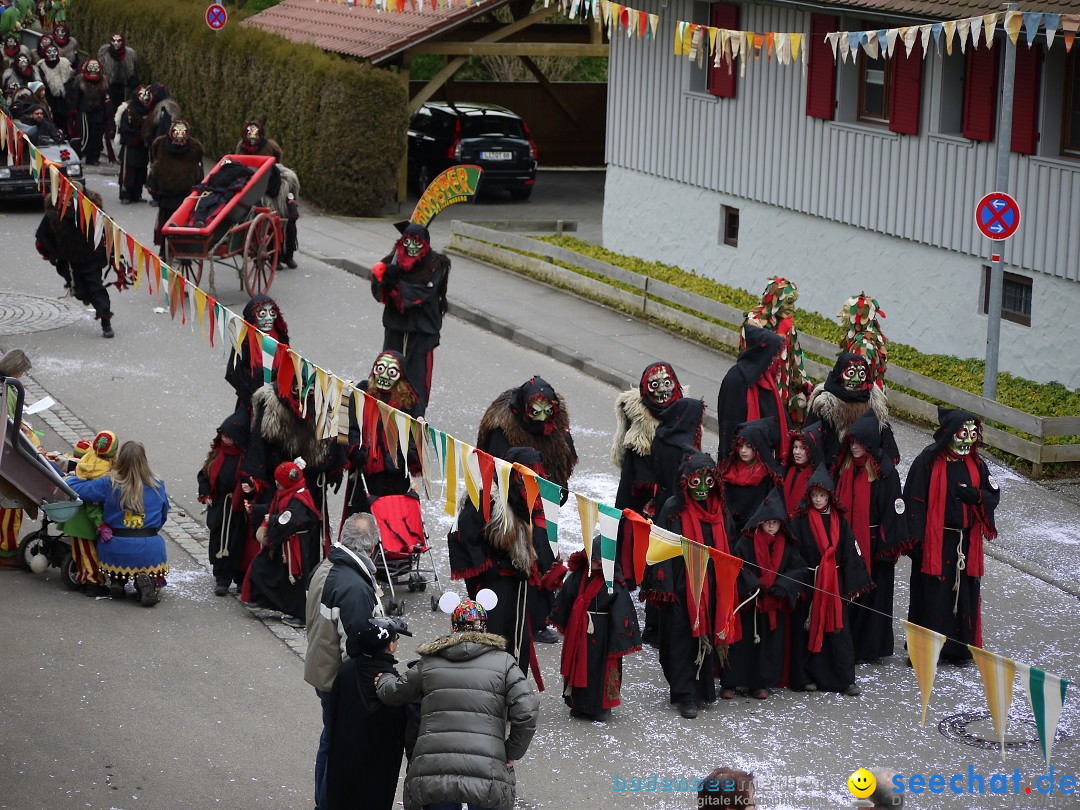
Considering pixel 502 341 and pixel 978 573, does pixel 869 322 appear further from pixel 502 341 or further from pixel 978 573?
pixel 502 341

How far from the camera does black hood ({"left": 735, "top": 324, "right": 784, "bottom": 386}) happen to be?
12055 mm

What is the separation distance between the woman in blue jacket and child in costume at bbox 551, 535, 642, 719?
307cm

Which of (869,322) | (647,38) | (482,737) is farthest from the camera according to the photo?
(647,38)

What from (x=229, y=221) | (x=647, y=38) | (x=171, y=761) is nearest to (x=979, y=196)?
(x=647, y=38)

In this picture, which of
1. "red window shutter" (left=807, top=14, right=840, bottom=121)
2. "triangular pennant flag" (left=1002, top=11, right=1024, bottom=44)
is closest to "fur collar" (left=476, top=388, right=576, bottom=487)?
"triangular pennant flag" (left=1002, top=11, right=1024, bottom=44)

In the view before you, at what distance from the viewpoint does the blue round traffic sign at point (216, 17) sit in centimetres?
2916

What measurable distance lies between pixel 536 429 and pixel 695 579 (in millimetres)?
1893

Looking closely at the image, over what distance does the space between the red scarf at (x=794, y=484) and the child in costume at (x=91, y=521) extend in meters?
4.50

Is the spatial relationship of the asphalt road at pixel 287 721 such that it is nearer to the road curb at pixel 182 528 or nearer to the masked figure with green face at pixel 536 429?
the road curb at pixel 182 528

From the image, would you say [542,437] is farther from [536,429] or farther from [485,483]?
[485,483]

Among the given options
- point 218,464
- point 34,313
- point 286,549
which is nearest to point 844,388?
point 286,549

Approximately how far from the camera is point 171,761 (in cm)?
886

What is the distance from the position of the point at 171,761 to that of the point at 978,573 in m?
5.09

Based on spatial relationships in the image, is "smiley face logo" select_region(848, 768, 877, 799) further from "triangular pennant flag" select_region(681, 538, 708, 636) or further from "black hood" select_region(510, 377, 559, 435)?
"black hood" select_region(510, 377, 559, 435)
